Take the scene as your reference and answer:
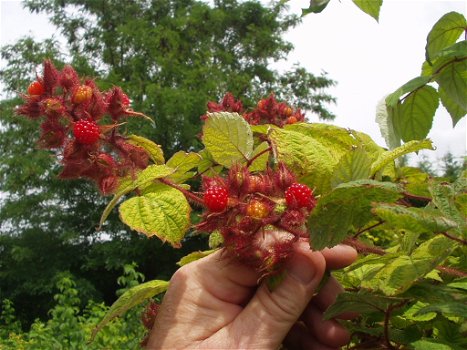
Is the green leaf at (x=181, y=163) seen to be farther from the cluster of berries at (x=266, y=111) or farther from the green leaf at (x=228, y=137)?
the cluster of berries at (x=266, y=111)

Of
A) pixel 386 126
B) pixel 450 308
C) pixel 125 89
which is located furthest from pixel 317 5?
pixel 125 89

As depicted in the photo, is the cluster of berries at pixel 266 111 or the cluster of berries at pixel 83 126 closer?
the cluster of berries at pixel 83 126

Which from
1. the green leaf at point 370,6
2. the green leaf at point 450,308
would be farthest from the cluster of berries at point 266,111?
the green leaf at point 450,308

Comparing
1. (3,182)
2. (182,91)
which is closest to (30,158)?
(3,182)

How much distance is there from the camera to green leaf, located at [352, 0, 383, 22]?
27.7 inches

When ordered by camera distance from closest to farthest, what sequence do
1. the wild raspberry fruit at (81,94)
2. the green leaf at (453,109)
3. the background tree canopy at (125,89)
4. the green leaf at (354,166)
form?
the green leaf at (354,166) < the wild raspberry fruit at (81,94) < the green leaf at (453,109) < the background tree canopy at (125,89)

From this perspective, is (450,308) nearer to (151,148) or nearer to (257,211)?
(257,211)

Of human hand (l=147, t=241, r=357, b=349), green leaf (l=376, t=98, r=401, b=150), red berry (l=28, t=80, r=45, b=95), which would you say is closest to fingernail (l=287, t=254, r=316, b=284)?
human hand (l=147, t=241, r=357, b=349)

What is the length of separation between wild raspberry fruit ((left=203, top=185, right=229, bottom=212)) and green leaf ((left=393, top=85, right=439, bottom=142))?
365 mm

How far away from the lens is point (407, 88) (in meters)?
0.75

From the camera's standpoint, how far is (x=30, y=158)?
39.3ft

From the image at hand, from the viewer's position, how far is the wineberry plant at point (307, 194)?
51 cm

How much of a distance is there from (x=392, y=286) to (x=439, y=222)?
10 centimetres

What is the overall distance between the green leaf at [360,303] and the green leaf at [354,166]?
0.38 ft
